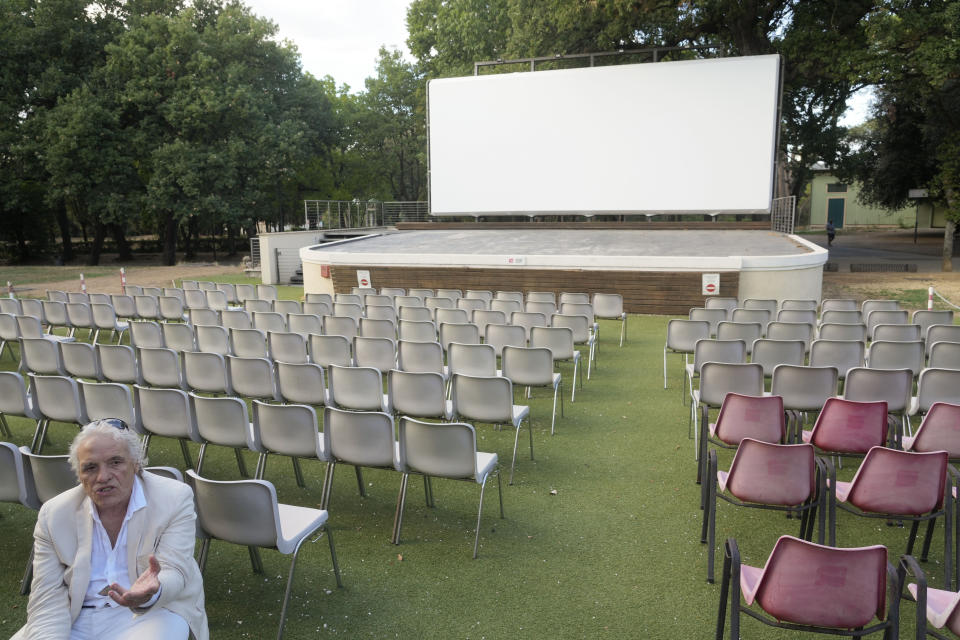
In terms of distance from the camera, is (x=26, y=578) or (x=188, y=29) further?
(x=188, y=29)

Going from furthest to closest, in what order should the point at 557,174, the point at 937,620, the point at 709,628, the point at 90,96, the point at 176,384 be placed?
1. the point at 90,96
2. the point at 557,174
3. the point at 176,384
4. the point at 709,628
5. the point at 937,620

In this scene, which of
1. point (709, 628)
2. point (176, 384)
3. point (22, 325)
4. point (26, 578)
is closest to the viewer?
point (709, 628)

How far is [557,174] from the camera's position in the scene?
670 inches

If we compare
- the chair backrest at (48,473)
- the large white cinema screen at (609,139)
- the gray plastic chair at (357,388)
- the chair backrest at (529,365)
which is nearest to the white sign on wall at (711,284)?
the large white cinema screen at (609,139)

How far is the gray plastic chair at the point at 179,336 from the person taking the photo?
6613mm

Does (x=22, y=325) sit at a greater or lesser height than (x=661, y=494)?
greater

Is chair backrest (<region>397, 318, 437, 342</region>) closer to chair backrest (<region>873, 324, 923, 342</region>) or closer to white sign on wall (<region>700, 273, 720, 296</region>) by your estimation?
chair backrest (<region>873, 324, 923, 342</region>)

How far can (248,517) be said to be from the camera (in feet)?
9.15

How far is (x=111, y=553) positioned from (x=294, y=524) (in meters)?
0.84

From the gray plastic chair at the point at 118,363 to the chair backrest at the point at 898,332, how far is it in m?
6.72

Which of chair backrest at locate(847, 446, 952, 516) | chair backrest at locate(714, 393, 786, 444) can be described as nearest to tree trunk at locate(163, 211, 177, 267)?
chair backrest at locate(714, 393, 786, 444)

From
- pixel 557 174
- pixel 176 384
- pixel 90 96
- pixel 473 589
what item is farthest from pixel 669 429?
pixel 90 96

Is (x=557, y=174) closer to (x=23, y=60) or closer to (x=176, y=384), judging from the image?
(x=176, y=384)

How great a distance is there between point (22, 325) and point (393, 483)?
207 inches
